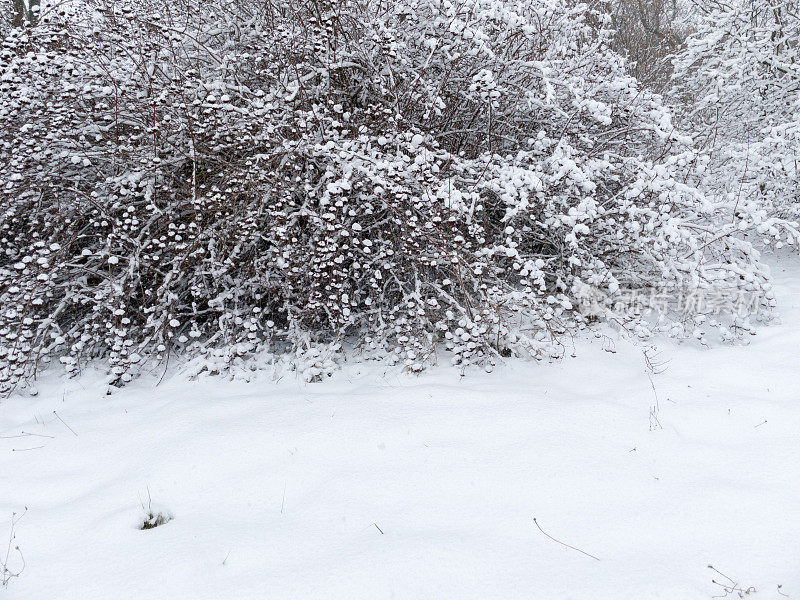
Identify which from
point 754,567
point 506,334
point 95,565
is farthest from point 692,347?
point 95,565

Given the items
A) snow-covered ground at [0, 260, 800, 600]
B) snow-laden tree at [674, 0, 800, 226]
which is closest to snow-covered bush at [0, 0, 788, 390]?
snow-covered ground at [0, 260, 800, 600]

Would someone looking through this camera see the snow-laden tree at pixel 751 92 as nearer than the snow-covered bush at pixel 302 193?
No

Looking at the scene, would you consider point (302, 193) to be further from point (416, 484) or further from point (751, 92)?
point (751, 92)

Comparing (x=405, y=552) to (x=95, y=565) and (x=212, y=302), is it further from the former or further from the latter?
(x=212, y=302)

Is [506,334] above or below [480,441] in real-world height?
above

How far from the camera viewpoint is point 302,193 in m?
3.97

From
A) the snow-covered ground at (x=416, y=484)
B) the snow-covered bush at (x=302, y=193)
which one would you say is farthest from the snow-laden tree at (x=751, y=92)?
the snow-covered ground at (x=416, y=484)

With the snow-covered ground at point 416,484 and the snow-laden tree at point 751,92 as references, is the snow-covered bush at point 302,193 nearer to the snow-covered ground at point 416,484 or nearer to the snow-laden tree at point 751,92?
the snow-covered ground at point 416,484

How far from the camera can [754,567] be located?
2029 millimetres

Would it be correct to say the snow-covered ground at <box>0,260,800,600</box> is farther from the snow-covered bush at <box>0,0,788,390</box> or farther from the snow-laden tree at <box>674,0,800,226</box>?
the snow-laden tree at <box>674,0,800,226</box>

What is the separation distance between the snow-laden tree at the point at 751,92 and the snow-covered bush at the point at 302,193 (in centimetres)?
174

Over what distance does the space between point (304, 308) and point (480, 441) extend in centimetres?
155

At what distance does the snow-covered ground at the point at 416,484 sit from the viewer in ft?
6.73

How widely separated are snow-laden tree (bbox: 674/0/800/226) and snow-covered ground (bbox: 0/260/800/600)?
8.71 ft
